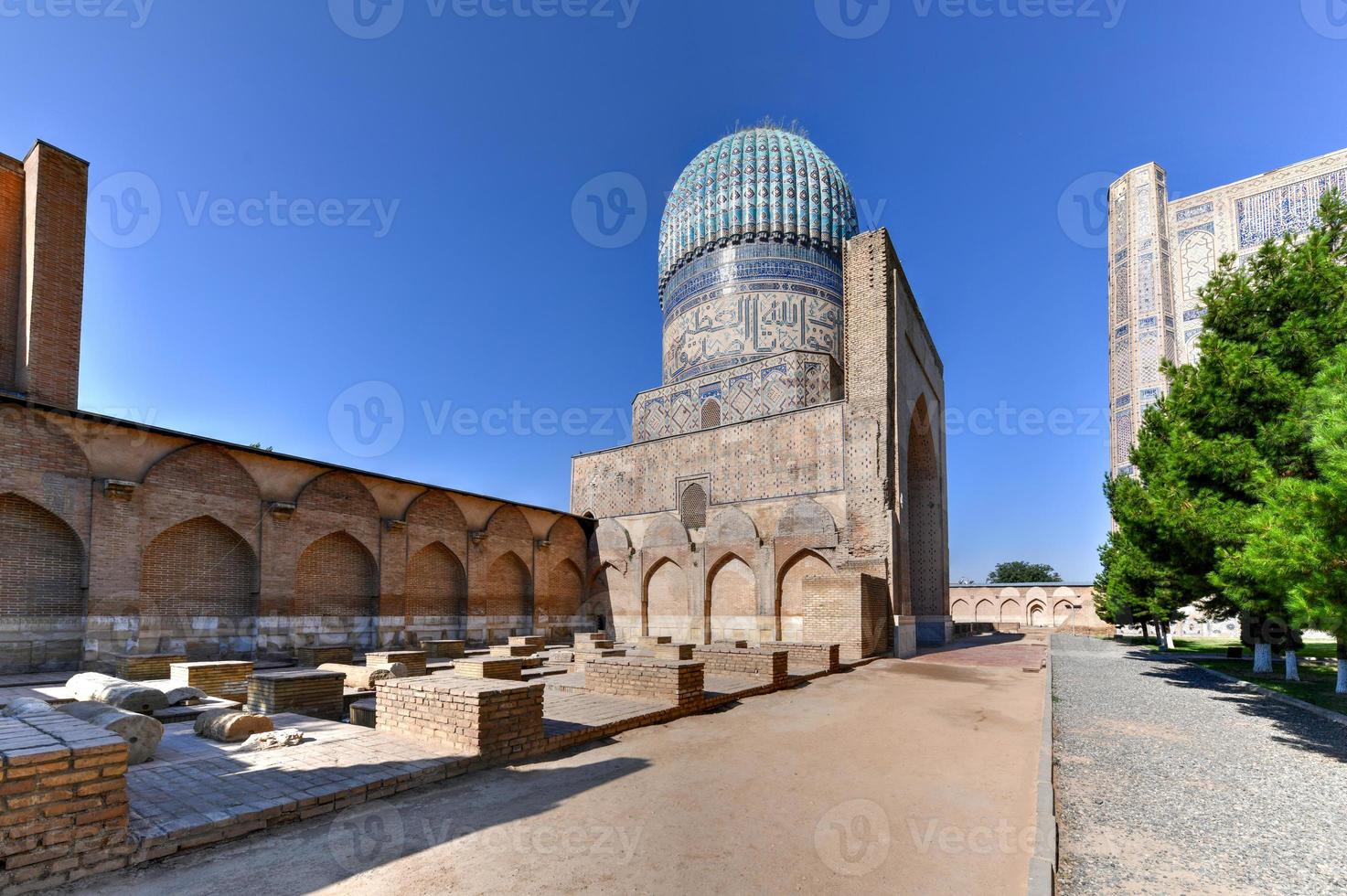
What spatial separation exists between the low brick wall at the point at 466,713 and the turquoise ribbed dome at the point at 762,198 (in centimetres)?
2280

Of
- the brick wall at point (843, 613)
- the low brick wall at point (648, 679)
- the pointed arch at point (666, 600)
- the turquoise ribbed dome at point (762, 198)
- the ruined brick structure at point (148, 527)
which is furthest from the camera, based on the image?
the turquoise ribbed dome at point (762, 198)

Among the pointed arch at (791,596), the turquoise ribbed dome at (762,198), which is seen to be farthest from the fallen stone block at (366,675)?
the turquoise ribbed dome at (762,198)

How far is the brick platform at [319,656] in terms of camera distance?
37.2 feet

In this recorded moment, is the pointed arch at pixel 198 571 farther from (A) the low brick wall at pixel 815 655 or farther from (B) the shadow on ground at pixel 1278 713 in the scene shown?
(B) the shadow on ground at pixel 1278 713

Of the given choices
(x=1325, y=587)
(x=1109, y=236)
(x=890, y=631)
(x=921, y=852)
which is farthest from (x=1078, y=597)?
(x=921, y=852)

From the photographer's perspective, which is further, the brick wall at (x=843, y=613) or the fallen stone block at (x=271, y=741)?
the brick wall at (x=843, y=613)

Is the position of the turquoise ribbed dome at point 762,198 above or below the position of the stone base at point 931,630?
above

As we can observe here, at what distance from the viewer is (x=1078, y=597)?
39.9 metres

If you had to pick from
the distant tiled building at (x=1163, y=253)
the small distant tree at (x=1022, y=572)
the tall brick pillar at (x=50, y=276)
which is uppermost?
the distant tiled building at (x=1163, y=253)

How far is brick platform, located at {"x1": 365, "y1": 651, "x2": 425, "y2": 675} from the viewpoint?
980cm

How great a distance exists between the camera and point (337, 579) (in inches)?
604

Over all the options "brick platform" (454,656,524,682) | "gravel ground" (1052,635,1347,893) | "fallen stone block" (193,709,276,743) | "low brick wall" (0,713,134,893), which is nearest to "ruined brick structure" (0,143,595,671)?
"brick platform" (454,656,524,682)

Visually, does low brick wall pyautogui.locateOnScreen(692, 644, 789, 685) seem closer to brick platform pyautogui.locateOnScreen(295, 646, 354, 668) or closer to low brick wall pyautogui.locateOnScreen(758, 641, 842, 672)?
low brick wall pyautogui.locateOnScreen(758, 641, 842, 672)

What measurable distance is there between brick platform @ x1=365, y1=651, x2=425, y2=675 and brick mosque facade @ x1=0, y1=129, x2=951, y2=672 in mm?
4296
